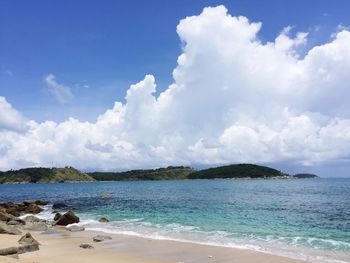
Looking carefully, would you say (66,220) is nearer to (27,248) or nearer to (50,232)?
(50,232)

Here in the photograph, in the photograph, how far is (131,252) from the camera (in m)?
24.0

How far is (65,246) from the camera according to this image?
84.5ft

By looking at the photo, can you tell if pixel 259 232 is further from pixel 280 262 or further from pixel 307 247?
pixel 280 262

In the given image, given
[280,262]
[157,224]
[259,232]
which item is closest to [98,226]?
[157,224]

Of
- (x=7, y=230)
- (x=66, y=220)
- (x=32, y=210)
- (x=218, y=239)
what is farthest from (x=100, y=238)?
(x=32, y=210)

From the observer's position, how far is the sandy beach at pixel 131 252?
21.1 meters

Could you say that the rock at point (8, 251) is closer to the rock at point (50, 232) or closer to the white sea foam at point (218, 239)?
the white sea foam at point (218, 239)

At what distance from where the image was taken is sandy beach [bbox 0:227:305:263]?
2114 cm

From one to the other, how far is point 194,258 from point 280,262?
187 inches

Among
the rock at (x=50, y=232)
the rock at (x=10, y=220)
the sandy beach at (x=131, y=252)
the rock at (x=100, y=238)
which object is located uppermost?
the rock at (x=10, y=220)

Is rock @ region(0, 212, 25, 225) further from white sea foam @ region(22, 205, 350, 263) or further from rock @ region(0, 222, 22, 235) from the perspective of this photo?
rock @ region(0, 222, 22, 235)

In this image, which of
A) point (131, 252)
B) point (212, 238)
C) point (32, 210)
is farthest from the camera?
point (32, 210)

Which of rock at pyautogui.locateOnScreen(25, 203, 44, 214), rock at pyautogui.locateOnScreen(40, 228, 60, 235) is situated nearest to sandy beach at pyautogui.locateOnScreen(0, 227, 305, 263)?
rock at pyautogui.locateOnScreen(40, 228, 60, 235)

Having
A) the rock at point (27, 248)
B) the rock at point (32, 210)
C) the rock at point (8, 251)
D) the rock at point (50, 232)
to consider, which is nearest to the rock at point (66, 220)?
the rock at point (50, 232)
